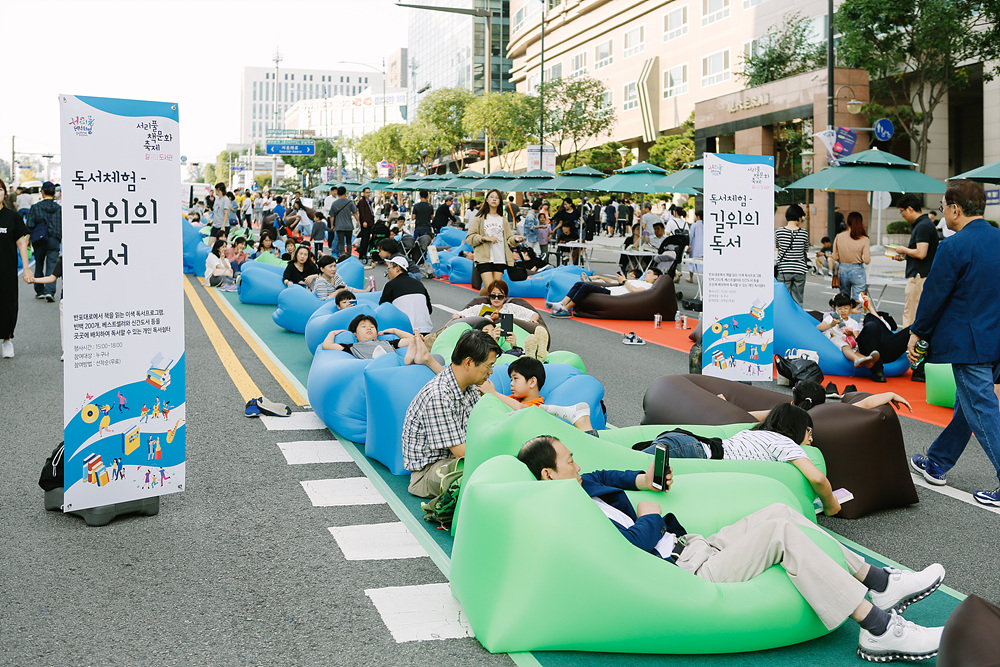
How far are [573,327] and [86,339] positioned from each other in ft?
33.8

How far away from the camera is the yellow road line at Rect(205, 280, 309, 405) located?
984cm

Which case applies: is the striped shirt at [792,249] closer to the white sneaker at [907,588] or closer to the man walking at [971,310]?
the man walking at [971,310]

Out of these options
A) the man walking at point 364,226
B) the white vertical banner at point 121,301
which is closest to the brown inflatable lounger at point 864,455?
the white vertical banner at point 121,301

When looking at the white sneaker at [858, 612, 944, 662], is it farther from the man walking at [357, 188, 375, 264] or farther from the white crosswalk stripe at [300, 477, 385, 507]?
the man walking at [357, 188, 375, 264]

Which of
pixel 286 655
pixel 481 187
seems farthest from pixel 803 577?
pixel 481 187

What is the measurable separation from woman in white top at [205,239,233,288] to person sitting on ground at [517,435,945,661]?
16772 millimetres

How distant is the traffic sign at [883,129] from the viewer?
26.8m

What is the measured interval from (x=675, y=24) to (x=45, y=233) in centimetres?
4478

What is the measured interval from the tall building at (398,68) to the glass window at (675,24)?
398ft

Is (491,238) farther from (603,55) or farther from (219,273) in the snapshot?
(603,55)

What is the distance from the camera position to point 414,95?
427ft

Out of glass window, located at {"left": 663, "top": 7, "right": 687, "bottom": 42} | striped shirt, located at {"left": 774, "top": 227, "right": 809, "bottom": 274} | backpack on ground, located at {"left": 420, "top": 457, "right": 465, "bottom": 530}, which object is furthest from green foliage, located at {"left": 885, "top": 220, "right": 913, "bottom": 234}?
backpack on ground, located at {"left": 420, "top": 457, "right": 465, "bottom": 530}

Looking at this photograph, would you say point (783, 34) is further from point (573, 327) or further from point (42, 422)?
point (42, 422)

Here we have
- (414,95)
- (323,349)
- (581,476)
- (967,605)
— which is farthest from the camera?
(414,95)
